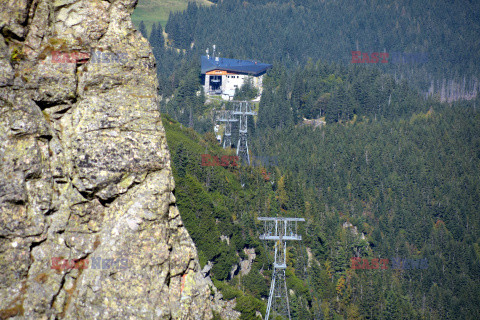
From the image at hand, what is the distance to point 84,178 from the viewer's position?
599 inches

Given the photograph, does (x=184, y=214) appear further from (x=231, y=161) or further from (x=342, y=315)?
(x=342, y=315)

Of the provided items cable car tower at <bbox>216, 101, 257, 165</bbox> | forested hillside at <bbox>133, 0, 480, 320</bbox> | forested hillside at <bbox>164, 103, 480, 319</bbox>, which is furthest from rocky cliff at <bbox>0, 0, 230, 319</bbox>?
cable car tower at <bbox>216, 101, 257, 165</bbox>

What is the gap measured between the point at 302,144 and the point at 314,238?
6186 centimetres

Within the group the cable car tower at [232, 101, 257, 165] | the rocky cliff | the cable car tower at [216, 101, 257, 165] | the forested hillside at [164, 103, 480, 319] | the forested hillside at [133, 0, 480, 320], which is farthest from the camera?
the cable car tower at [216, 101, 257, 165]

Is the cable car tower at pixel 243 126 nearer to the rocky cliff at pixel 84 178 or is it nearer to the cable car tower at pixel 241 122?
the cable car tower at pixel 241 122

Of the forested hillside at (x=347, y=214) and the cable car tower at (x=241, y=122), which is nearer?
the forested hillside at (x=347, y=214)

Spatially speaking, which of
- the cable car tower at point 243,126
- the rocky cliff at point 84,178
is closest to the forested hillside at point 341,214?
the cable car tower at point 243,126

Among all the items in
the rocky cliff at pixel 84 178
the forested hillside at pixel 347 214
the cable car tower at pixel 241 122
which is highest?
the rocky cliff at pixel 84 178

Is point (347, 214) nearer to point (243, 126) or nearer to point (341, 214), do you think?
point (341, 214)

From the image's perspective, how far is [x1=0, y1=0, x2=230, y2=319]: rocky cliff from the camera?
14.5 meters

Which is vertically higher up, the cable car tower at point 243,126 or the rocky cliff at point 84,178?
the rocky cliff at point 84,178

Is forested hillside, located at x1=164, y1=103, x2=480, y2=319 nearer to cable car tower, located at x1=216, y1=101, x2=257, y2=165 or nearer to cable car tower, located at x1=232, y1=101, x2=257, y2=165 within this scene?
cable car tower, located at x1=216, y1=101, x2=257, y2=165

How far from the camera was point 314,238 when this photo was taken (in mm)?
115625

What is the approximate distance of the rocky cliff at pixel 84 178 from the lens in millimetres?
14453
